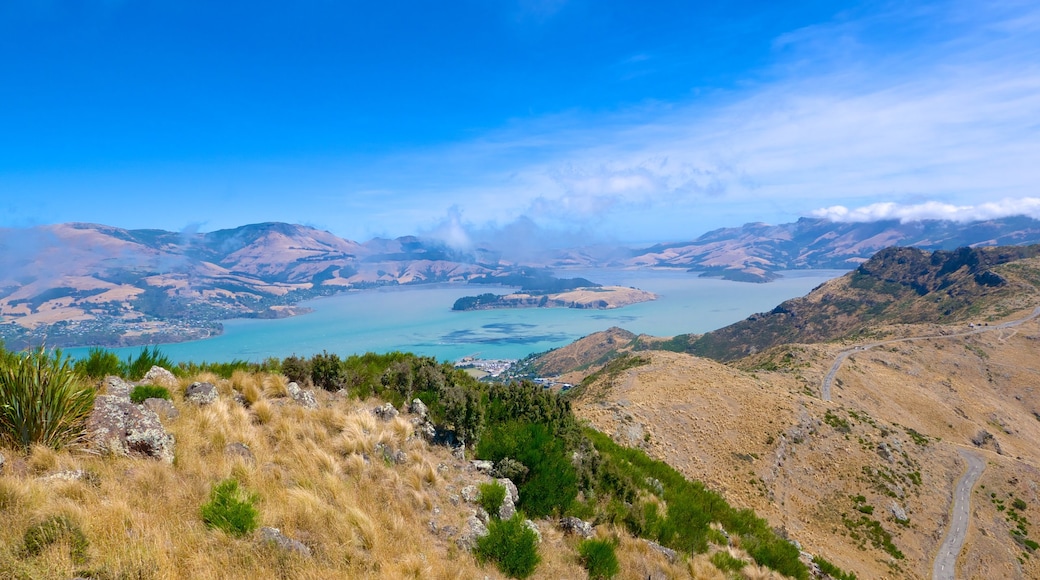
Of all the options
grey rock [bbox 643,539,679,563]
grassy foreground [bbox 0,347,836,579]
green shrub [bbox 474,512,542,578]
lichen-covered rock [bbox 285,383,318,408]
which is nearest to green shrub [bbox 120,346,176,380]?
grassy foreground [bbox 0,347,836,579]

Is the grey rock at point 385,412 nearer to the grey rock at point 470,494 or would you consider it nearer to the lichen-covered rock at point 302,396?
the lichen-covered rock at point 302,396

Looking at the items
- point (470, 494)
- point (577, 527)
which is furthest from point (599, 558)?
point (470, 494)

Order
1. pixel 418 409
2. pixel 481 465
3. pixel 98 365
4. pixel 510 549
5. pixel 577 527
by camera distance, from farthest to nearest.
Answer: pixel 418 409, pixel 481 465, pixel 98 365, pixel 577 527, pixel 510 549

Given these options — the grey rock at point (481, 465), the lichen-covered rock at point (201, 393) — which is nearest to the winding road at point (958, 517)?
the grey rock at point (481, 465)

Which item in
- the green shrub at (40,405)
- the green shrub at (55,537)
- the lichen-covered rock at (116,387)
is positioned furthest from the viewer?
the lichen-covered rock at (116,387)

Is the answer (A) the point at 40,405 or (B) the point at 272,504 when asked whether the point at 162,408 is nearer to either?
(A) the point at 40,405

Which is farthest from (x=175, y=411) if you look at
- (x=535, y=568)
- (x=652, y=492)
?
(x=652, y=492)
